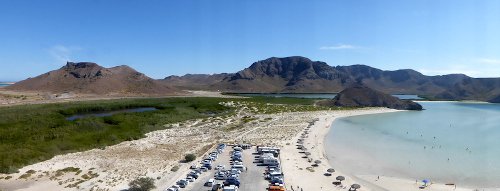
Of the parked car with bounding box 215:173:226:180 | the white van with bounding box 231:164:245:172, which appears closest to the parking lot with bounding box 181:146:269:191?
the white van with bounding box 231:164:245:172

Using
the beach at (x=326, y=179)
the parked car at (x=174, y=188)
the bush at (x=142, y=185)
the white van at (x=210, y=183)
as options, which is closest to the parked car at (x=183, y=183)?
the parked car at (x=174, y=188)

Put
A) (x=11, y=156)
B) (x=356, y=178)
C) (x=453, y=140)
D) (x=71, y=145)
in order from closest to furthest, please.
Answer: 1. (x=356, y=178)
2. (x=11, y=156)
3. (x=71, y=145)
4. (x=453, y=140)

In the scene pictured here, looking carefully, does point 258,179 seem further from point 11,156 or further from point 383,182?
point 11,156

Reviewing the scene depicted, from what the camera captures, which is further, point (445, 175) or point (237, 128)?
point (237, 128)

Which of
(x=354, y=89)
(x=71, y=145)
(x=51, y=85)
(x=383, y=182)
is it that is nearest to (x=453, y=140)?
(x=383, y=182)

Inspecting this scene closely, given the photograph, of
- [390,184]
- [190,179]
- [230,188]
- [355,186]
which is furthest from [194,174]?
[390,184]

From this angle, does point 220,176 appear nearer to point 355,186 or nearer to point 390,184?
point 355,186

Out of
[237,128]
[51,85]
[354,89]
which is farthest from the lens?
[51,85]
